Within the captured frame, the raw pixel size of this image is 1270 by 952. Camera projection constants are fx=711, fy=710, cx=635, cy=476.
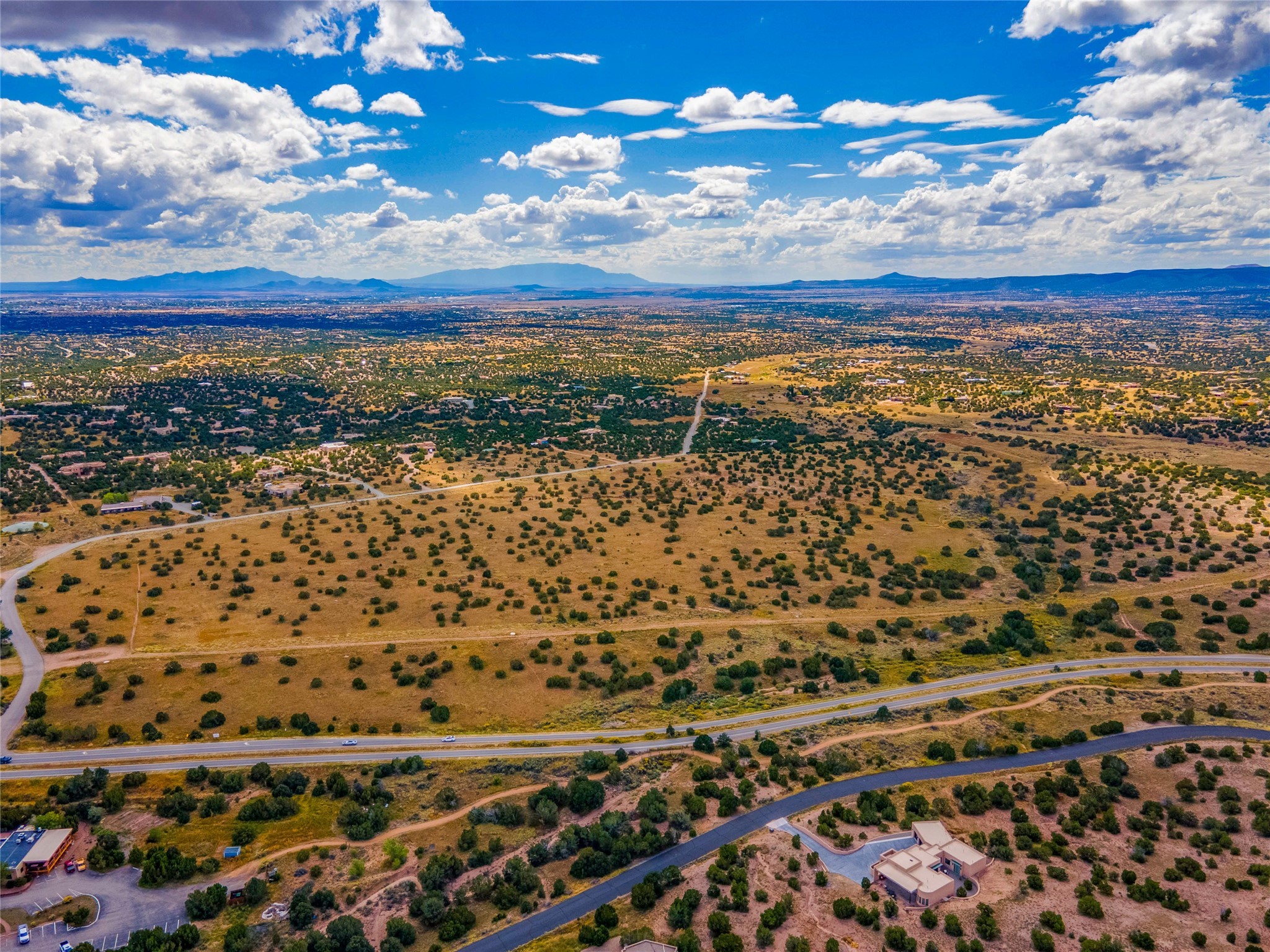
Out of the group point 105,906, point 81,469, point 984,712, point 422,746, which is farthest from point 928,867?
point 81,469

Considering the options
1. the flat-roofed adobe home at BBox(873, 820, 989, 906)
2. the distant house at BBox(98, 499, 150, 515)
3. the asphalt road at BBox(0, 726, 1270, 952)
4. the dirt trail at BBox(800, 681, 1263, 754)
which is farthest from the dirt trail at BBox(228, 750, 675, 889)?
the distant house at BBox(98, 499, 150, 515)

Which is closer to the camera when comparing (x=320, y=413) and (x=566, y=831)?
(x=566, y=831)

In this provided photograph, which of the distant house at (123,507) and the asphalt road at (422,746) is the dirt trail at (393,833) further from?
the distant house at (123,507)

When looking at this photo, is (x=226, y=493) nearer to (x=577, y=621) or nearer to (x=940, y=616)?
(x=577, y=621)

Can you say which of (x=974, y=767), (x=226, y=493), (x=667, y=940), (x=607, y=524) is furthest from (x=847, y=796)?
(x=226, y=493)

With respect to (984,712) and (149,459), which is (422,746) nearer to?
(984,712)

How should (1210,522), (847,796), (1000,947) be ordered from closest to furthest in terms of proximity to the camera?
1. (1000,947)
2. (847,796)
3. (1210,522)
